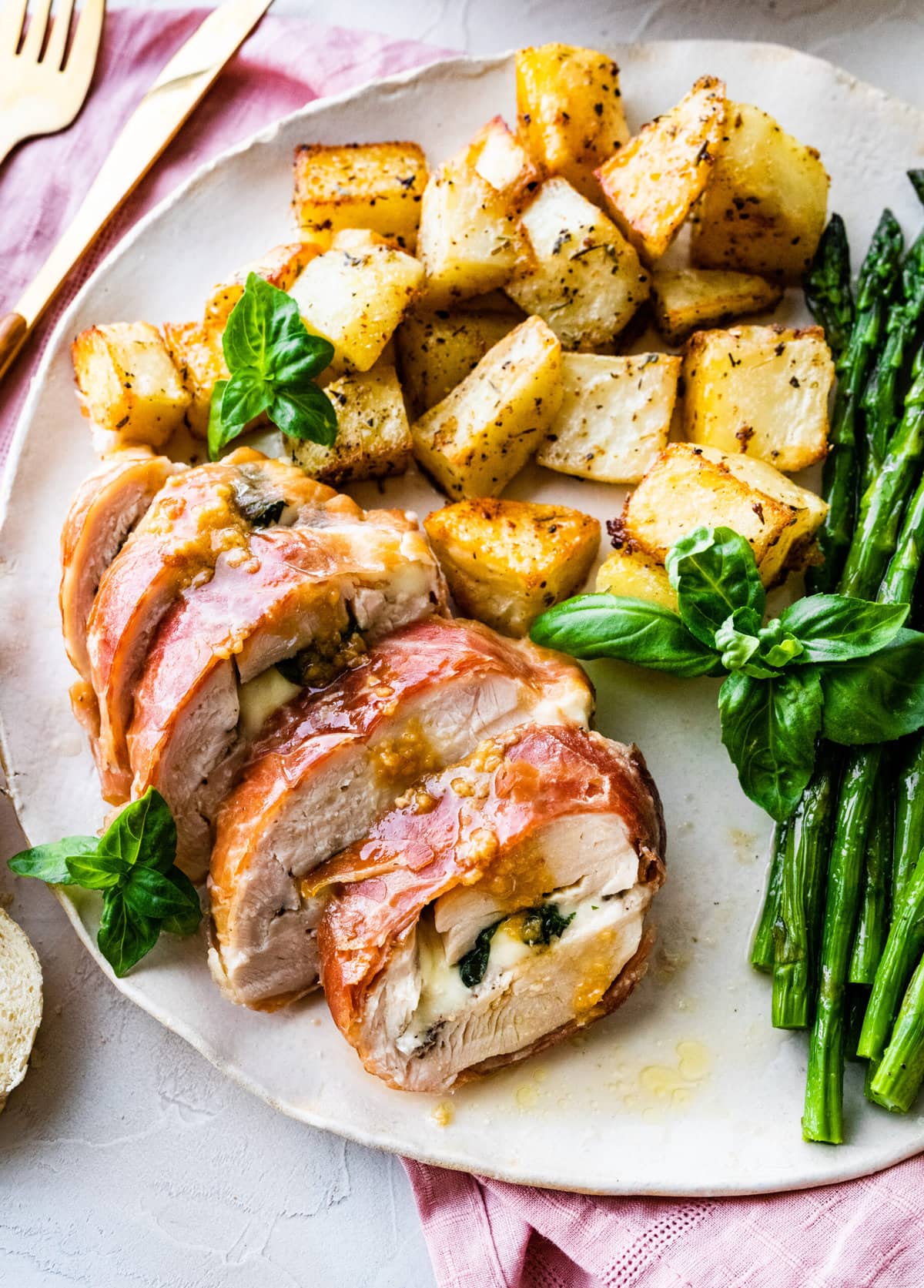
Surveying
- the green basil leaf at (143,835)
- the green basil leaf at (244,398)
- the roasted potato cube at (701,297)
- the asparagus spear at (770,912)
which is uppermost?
the green basil leaf at (244,398)

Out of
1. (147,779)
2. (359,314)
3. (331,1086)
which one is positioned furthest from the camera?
(359,314)

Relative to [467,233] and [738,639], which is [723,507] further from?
[467,233]

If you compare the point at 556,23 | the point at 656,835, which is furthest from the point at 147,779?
the point at 556,23

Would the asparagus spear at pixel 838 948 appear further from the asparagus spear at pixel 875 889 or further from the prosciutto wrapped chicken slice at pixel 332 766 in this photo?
the prosciutto wrapped chicken slice at pixel 332 766

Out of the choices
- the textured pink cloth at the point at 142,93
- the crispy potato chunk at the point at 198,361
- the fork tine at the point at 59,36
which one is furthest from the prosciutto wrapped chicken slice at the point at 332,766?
the fork tine at the point at 59,36

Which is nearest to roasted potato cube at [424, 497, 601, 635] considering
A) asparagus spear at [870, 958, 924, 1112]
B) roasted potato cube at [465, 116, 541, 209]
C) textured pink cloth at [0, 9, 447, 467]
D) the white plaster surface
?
roasted potato cube at [465, 116, 541, 209]

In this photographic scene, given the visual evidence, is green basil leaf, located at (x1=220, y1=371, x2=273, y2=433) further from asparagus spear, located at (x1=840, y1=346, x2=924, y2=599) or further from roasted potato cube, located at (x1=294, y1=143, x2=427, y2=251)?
asparagus spear, located at (x1=840, y1=346, x2=924, y2=599)

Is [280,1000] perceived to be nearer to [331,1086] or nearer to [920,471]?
[331,1086]
